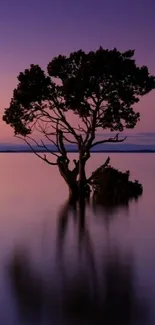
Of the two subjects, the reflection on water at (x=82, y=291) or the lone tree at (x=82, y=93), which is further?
the lone tree at (x=82, y=93)

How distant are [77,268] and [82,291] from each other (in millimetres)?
2307

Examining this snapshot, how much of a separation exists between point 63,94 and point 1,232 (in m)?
13.8

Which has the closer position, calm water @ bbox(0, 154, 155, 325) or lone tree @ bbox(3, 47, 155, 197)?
calm water @ bbox(0, 154, 155, 325)

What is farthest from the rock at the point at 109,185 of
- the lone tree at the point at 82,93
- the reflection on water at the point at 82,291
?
the reflection on water at the point at 82,291

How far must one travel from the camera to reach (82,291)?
10172 mm

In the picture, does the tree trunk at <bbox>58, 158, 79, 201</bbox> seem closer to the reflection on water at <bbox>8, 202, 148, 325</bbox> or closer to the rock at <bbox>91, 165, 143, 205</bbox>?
the rock at <bbox>91, 165, 143, 205</bbox>

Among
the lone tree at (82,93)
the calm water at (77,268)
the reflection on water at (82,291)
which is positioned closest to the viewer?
the reflection on water at (82,291)

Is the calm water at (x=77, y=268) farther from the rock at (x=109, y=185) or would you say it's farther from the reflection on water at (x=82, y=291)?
the rock at (x=109, y=185)

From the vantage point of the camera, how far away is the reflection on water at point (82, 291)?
8570mm

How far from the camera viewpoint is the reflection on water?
8570mm

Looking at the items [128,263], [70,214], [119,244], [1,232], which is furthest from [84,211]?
[128,263]

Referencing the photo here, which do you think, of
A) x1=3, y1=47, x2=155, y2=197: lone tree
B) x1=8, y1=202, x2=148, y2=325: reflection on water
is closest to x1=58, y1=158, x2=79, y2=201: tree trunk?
x1=3, y1=47, x2=155, y2=197: lone tree

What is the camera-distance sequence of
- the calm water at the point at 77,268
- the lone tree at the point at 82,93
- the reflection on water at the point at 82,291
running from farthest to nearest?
the lone tree at the point at 82,93, the calm water at the point at 77,268, the reflection on water at the point at 82,291

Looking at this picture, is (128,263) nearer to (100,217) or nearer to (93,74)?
(100,217)
